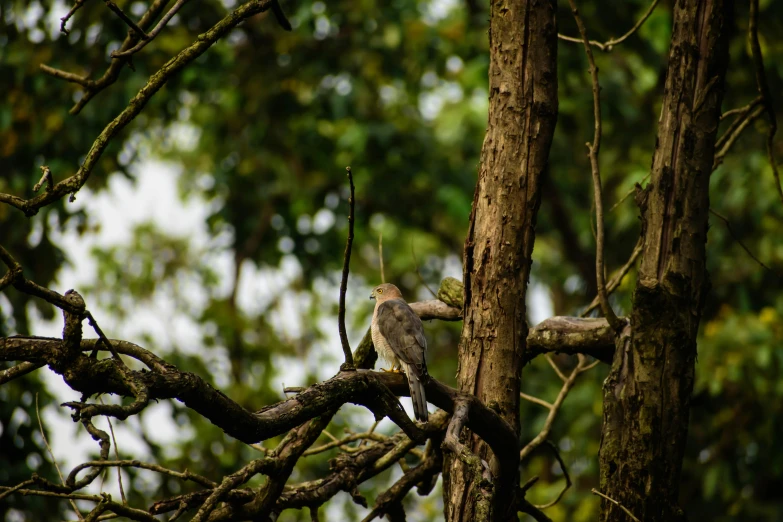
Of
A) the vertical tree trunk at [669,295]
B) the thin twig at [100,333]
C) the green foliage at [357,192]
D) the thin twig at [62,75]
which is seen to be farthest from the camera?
the green foliage at [357,192]

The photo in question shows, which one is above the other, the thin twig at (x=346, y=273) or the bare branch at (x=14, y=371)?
the thin twig at (x=346, y=273)

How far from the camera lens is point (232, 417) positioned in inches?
118

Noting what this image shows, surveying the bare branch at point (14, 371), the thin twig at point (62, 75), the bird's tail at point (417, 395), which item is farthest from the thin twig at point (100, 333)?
the bird's tail at point (417, 395)

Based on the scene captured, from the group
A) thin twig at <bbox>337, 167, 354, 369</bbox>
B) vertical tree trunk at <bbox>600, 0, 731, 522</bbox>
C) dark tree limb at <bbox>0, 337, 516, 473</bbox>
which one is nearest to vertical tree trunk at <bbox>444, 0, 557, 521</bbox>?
dark tree limb at <bbox>0, 337, 516, 473</bbox>

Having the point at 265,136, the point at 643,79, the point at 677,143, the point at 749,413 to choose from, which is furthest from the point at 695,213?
the point at 643,79

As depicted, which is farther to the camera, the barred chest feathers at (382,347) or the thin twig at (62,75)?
the barred chest feathers at (382,347)

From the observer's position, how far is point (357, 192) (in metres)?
13.5

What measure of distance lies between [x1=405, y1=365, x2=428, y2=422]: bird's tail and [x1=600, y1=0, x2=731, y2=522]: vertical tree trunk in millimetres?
922

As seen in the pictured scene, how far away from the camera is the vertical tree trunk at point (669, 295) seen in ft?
13.6

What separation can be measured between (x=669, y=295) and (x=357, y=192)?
31.5ft

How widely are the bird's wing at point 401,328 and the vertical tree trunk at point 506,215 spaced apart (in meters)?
0.73

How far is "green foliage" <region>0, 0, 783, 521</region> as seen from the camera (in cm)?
948

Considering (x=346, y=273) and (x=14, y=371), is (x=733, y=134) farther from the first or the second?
(x=14, y=371)

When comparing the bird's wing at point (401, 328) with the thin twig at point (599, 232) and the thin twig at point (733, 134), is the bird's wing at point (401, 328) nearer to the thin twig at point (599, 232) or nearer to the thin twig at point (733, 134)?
the thin twig at point (599, 232)
